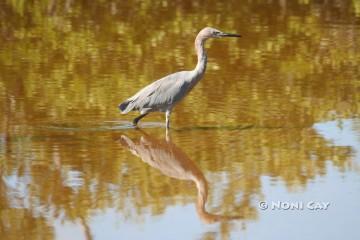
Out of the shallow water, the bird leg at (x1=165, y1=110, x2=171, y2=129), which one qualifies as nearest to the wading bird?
the bird leg at (x1=165, y1=110, x2=171, y2=129)

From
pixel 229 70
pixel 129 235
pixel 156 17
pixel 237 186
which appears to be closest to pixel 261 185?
pixel 237 186

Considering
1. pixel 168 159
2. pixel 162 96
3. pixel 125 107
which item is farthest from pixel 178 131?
pixel 168 159

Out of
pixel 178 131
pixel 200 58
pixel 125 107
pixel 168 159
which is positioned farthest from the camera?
pixel 200 58

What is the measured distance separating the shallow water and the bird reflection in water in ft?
0.07

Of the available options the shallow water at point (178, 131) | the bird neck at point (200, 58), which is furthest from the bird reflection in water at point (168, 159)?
the bird neck at point (200, 58)

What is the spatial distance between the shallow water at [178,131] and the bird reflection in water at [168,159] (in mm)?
22

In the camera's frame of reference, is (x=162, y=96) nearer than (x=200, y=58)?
Yes

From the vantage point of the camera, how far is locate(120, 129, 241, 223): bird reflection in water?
370 inches

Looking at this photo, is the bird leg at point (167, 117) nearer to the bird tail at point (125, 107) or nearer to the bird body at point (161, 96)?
the bird body at point (161, 96)

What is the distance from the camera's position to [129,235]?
796 centimetres

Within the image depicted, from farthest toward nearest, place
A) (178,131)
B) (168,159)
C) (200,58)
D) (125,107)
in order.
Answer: (200,58) → (125,107) → (178,131) → (168,159)

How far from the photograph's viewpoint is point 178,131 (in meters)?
11.3

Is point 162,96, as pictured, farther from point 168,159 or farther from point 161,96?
point 168,159

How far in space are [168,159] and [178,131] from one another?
1016 mm
